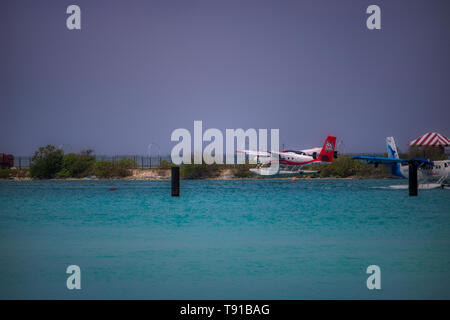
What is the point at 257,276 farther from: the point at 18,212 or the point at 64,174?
the point at 64,174

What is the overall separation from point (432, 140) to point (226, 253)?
37.9 metres

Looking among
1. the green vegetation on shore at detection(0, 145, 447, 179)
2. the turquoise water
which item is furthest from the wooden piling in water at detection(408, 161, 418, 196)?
the green vegetation on shore at detection(0, 145, 447, 179)

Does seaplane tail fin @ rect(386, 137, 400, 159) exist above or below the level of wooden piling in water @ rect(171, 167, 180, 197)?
above

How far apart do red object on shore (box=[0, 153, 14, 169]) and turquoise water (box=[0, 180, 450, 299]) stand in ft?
147

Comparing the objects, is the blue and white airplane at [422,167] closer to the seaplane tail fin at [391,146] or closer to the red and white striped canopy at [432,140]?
the seaplane tail fin at [391,146]

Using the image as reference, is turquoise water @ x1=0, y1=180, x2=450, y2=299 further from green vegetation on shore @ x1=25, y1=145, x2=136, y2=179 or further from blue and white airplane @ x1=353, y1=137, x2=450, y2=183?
green vegetation on shore @ x1=25, y1=145, x2=136, y2=179

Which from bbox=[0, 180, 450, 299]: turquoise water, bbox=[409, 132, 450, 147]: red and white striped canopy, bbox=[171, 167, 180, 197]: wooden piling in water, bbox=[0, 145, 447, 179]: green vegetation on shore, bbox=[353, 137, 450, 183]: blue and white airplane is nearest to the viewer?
bbox=[0, 180, 450, 299]: turquoise water

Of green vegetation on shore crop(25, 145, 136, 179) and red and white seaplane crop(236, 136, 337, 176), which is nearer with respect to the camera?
red and white seaplane crop(236, 136, 337, 176)

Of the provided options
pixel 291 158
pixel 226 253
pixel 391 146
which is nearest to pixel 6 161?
pixel 291 158

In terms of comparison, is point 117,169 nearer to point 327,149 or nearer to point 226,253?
point 327,149

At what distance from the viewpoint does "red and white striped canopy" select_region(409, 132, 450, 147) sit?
44759 mm

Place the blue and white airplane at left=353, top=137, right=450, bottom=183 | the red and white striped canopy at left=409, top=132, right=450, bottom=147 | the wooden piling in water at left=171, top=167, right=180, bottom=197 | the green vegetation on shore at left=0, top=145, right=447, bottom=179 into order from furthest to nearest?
the green vegetation on shore at left=0, top=145, right=447, bottom=179
the red and white striped canopy at left=409, top=132, right=450, bottom=147
the blue and white airplane at left=353, top=137, right=450, bottom=183
the wooden piling in water at left=171, top=167, right=180, bottom=197

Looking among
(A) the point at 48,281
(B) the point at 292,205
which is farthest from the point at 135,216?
(A) the point at 48,281

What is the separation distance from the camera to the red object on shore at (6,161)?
212ft
